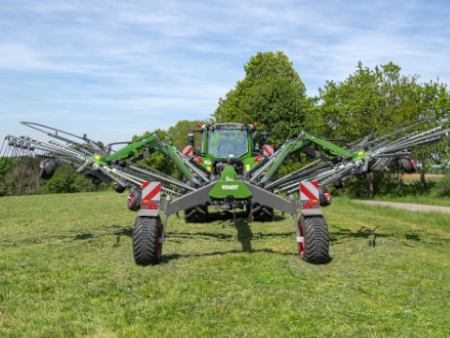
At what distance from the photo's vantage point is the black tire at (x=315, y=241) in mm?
5719

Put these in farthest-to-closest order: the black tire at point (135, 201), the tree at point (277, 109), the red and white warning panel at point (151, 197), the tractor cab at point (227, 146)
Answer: the tree at point (277, 109)
the tractor cab at point (227, 146)
the black tire at point (135, 201)
the red and white warning panel at point (151, 197)

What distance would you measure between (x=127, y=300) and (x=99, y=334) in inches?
32.1

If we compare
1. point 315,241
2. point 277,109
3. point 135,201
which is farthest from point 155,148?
point 277,109

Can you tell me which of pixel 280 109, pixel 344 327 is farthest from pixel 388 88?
pixel 344 327

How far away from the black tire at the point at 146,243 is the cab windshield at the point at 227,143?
4.64 m

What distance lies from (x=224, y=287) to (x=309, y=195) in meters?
2.30

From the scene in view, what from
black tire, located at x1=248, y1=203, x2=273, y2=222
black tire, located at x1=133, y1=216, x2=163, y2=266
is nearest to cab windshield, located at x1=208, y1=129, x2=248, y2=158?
black tire, located at x1=248, y1=203, x2=273, y2=222

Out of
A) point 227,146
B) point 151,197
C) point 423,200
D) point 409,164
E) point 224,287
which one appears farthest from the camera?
point 423,200

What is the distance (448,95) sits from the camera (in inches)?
804

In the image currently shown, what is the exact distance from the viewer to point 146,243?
564cm

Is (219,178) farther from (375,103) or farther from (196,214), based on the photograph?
(375,103)

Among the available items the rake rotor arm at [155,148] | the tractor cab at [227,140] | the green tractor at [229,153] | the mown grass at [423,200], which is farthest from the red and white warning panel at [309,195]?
the mown grass at [423,200]

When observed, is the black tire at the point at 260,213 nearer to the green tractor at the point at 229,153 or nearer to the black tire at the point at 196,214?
the green tractor at the point at 229,153

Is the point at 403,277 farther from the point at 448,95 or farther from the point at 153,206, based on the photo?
the point at 448,95
